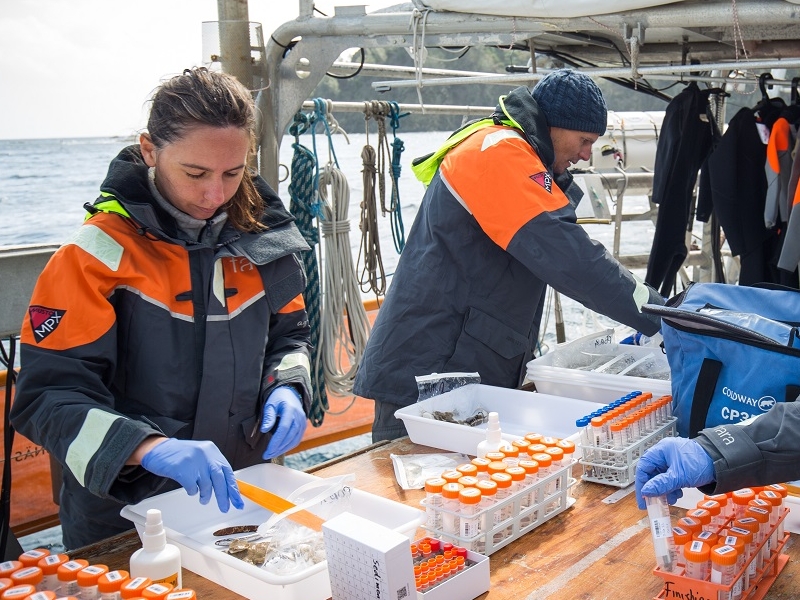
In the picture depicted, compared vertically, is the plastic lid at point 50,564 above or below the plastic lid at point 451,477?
above

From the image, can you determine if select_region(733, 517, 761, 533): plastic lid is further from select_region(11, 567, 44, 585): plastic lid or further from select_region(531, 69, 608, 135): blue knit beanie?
select_region(531, 69, 608, 135): blue knit beanie

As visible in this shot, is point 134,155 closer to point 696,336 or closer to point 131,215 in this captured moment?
point 131,215

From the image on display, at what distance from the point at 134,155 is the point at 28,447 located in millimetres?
2662

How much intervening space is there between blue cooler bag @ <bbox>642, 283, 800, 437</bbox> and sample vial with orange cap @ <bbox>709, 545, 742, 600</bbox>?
63cm

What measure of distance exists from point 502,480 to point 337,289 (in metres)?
2.61

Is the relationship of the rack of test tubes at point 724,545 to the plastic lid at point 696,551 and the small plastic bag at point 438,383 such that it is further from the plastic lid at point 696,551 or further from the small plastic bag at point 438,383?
the small plastic bag at point 438,383

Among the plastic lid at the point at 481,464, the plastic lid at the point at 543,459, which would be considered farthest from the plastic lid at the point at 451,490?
the plastic lid at the point at 543,459

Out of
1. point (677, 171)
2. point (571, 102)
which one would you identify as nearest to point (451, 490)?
point (571, 102)

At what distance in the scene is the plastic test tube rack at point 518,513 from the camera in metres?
1.57

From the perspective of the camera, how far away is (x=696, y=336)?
6.58 feet

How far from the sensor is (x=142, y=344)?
1.84 meters

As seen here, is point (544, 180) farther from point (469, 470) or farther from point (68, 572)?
point (68, 572)

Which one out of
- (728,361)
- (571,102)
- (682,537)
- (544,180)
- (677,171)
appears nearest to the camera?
(682,537)

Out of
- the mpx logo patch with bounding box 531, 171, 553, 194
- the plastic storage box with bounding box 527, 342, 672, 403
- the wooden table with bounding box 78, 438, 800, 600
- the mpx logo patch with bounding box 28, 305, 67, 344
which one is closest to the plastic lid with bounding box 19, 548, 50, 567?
the wooden table with bounding box 78, 438, 800, 600
